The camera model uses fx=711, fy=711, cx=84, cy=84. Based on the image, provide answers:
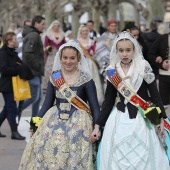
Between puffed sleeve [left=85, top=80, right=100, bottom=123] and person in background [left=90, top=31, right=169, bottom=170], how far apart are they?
20cm

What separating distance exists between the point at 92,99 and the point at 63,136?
1.45ft

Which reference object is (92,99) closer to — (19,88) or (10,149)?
(10,149)

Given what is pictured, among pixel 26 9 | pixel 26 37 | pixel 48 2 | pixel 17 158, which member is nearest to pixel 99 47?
pixel 26 37

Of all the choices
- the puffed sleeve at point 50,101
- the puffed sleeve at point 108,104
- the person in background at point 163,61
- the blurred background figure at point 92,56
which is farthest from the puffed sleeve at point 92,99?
the blurred background figure at point 92,56

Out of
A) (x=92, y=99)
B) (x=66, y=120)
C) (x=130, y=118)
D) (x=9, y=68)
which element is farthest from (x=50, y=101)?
(x=9, y=68)

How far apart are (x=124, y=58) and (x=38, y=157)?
3.84 feet

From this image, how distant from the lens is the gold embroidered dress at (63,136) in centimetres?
627

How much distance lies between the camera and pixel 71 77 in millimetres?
6578

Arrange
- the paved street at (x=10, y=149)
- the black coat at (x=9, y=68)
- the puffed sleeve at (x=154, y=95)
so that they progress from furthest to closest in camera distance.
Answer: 1. the black coat at (x=9, y=68)
2. the paved street at (x=10, y=149)
3. the puffed sleeve at (x=154, y=95)

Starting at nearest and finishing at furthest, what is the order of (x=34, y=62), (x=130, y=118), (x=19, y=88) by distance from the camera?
(x=130, y=118)
(x=19, y=88)
(x=34, y=62)

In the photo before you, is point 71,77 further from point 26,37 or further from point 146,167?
point 26,37

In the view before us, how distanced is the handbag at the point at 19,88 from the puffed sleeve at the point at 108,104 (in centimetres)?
370

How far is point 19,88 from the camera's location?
988cm

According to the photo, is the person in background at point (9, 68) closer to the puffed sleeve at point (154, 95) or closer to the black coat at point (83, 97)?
the black coat at point (83, 97)
